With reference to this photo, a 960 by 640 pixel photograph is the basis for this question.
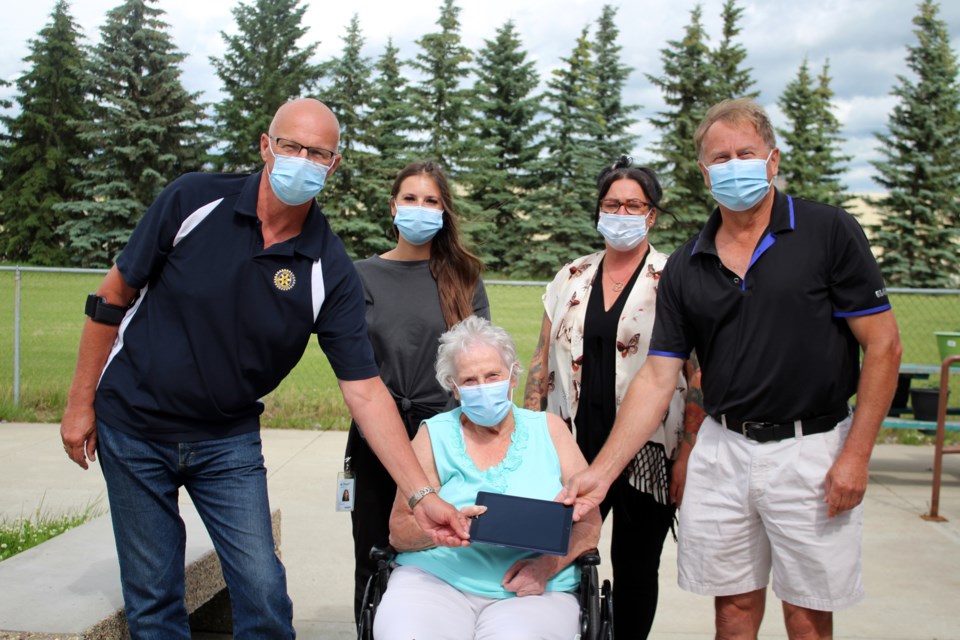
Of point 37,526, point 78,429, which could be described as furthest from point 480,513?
point 37,526

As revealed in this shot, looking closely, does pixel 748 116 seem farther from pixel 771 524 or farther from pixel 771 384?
pixel 771 524

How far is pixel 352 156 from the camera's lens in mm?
33812

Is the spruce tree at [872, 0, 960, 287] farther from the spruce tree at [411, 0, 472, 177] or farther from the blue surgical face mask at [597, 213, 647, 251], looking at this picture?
the blue surgical face mask at [597, 213, 647, 251]

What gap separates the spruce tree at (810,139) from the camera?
36750mm

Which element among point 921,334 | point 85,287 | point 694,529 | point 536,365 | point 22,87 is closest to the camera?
point 694,529

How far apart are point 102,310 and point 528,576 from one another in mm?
1489

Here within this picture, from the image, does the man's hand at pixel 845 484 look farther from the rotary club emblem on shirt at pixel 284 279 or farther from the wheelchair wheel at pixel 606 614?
the rotary club emblem on shirt at pixel 284 279

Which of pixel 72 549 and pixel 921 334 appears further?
pixel 921 334

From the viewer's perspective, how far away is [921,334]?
18.1m

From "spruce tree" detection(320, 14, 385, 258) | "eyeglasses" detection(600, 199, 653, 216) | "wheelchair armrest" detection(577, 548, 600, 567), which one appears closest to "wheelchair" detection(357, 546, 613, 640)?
"wheelchair armrest" detection(577, 548, 600, 567)

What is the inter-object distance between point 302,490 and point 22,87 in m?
34.5

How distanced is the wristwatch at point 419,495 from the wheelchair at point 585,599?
0.67 feet

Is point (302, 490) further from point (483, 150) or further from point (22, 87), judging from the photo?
point (22, 87)

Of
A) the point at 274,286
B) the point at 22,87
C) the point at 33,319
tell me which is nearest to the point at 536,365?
the point at 274,286
